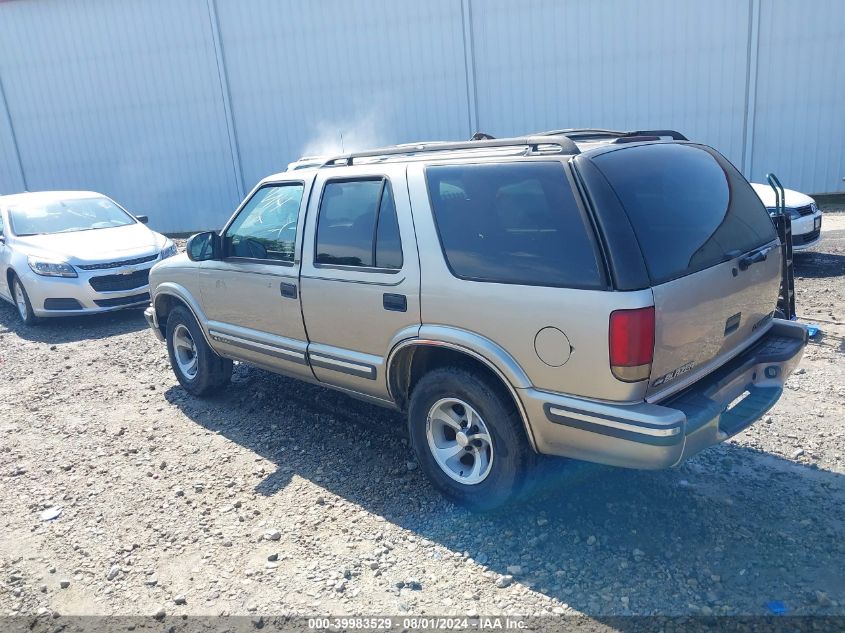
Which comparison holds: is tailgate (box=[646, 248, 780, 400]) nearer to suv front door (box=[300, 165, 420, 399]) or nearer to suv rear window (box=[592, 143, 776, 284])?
suv rear window (box=[592, 143, 776, 284])

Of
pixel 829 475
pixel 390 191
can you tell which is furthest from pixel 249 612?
pixel 829 475

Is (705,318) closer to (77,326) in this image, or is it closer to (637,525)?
(637,525)

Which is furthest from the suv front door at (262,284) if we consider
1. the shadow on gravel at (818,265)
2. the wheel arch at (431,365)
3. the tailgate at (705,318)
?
the shadow on gravel at (818,265)

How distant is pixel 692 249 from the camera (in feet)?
10.2

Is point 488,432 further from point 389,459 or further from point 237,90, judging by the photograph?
point 237,90

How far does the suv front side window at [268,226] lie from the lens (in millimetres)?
4367

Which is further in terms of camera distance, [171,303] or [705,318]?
[171,303]

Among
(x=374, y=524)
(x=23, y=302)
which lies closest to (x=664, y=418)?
(x=374, y=524)

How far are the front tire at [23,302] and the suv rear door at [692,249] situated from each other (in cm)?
781

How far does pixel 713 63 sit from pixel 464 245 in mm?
11814

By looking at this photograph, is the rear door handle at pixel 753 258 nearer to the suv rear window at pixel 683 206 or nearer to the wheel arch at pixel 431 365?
the suv rear window at pixel 683 206

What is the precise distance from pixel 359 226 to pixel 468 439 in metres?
1.38

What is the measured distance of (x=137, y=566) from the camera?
133 inches

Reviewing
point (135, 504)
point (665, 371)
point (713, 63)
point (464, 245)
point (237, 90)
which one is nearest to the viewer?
point (665, 371)
